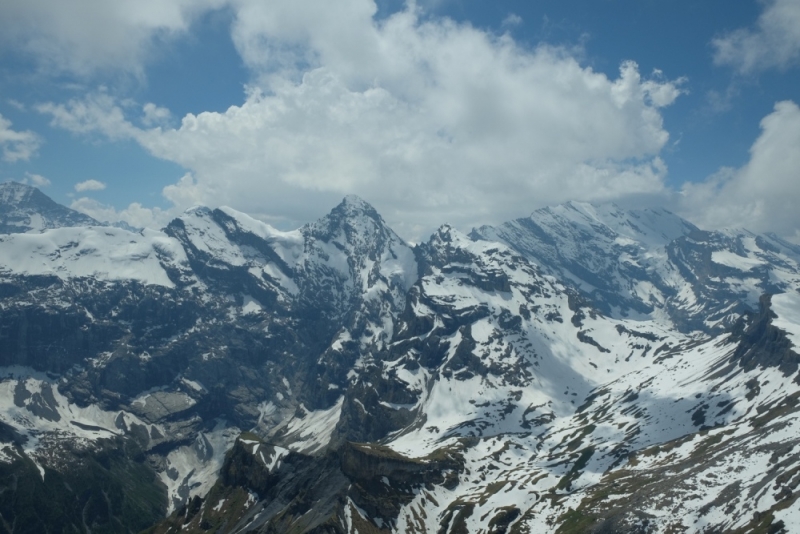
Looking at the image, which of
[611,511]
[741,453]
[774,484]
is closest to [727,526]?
[774,484]

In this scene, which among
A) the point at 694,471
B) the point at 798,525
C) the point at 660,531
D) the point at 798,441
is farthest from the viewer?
the point at 694,471

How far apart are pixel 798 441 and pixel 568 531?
74.2 meters

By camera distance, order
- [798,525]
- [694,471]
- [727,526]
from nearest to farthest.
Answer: [798,525]
[727,526]
[694,471]

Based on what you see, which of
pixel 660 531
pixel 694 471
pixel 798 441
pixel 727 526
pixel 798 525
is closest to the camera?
pixel 798 525

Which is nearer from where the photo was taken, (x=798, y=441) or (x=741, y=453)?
(x=798, y=441)

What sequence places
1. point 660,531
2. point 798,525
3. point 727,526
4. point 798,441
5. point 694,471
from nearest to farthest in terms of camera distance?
point 798,525, point 727,526, point 660,531, point 798,441, point 694,471

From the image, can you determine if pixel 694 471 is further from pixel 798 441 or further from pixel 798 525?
pixel 798 525

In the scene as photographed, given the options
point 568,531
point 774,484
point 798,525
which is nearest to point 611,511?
point 568,531

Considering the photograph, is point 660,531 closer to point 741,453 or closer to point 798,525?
point 798,525

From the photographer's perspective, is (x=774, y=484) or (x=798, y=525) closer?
(x=798, y=525)

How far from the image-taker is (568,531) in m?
192

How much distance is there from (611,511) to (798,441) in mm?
59324

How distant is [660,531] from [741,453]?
175 feet

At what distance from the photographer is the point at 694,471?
195 metres
